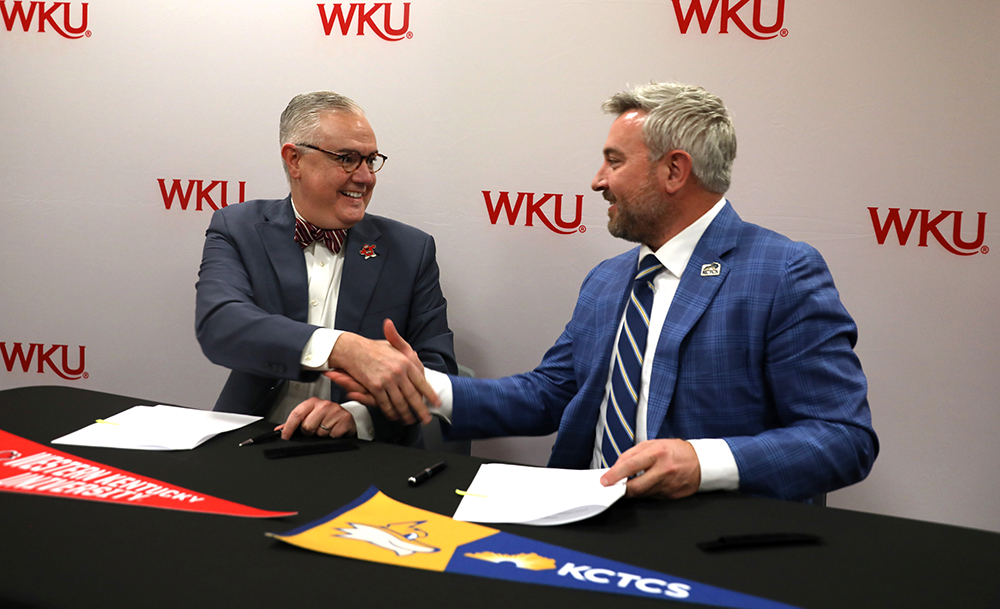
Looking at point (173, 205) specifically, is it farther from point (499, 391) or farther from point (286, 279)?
point (499, 391)

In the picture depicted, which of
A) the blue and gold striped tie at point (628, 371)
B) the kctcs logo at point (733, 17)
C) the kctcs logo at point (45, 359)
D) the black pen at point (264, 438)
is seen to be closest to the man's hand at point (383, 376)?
the black pen at point (264, 438)

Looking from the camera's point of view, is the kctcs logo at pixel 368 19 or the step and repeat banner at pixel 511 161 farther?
the kctcs logo at pixel 368 19

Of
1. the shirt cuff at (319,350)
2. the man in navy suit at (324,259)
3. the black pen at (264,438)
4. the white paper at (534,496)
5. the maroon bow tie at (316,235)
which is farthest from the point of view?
the maroon bow tie at (316,235)

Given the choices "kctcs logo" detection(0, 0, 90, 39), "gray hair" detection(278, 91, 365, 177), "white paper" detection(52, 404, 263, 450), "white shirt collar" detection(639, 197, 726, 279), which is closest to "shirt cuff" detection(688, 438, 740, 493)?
"white shirt collar" detection(639, 197, 726, 279)

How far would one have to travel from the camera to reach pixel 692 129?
1.84 m

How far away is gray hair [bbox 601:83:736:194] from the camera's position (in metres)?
1.84

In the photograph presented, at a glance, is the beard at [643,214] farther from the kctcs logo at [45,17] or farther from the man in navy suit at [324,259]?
the kctcs logo at [45,17]

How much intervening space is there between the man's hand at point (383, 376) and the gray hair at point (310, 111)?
0.96m

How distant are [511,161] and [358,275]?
794 millimetres

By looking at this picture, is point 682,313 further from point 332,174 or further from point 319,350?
point 332,174

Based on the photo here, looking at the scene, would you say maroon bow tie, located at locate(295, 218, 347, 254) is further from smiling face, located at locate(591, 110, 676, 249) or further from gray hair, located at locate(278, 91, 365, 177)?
smiling face, located at locate(591, 110, 676, 249)

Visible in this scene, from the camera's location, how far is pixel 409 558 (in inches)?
38.7

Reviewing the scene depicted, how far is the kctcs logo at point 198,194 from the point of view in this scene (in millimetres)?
2961

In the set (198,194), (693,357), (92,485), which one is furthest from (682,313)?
(198,194)
